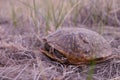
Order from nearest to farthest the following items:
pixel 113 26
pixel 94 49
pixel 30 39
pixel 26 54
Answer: pixel 94 49, pixel 26 54, pixel 30 39, pixel 113 26

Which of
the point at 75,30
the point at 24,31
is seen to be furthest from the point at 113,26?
the point at 75,30

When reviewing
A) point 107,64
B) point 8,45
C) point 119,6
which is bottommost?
point 107,64

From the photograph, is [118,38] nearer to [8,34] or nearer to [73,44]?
[73,44]

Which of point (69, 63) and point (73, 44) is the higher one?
point (73, 44)

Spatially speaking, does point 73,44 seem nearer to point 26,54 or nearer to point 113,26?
point 26,54

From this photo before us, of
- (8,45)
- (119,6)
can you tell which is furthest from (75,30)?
(119,6)

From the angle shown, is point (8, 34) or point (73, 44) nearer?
point (73, 44)

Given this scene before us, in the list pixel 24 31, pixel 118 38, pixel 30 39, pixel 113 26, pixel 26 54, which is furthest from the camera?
pixel 113 26
